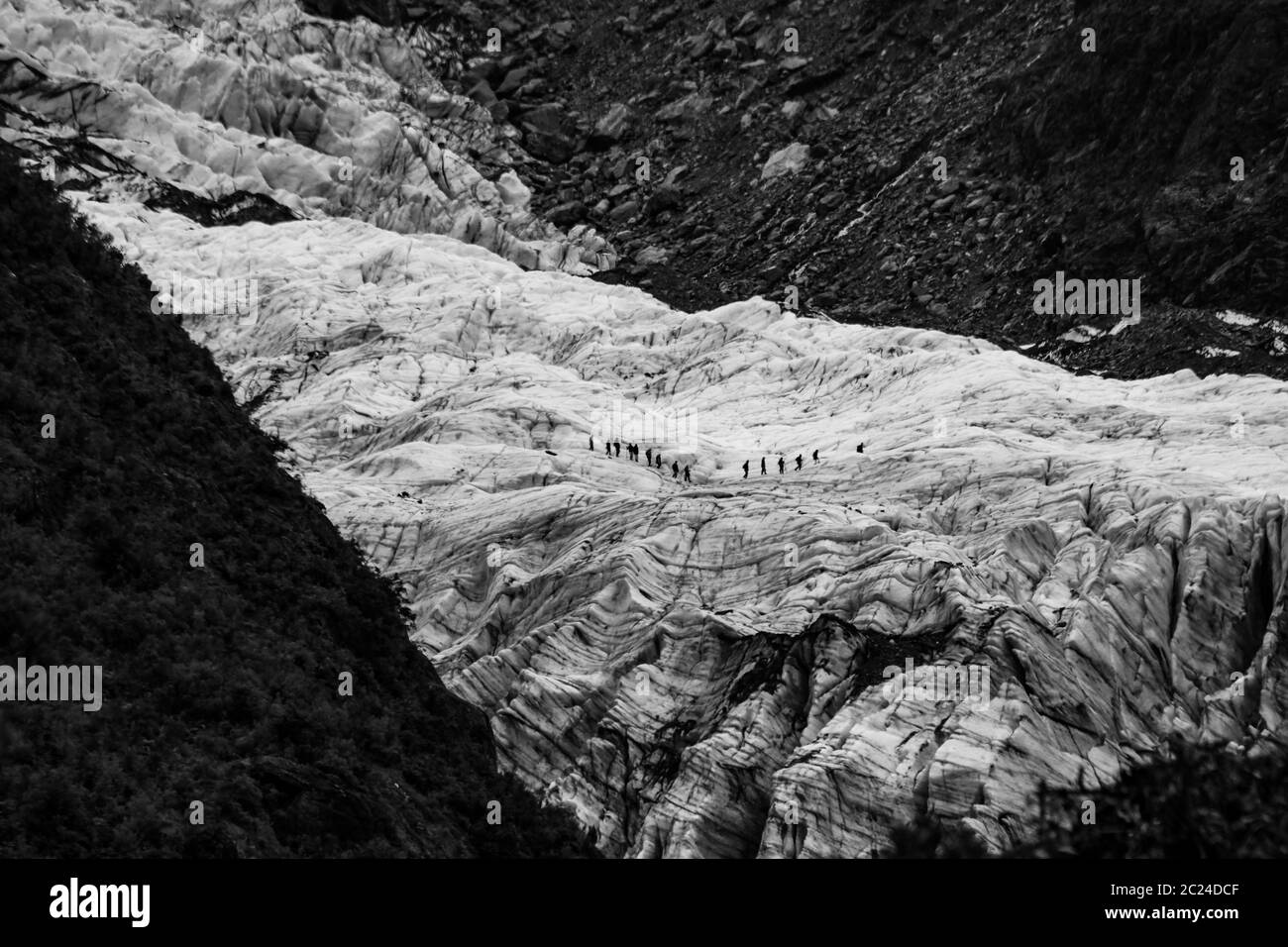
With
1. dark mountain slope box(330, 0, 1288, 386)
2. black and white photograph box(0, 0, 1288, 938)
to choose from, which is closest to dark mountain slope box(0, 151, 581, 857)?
black and white photograph box(0, 0, 1288, 938)

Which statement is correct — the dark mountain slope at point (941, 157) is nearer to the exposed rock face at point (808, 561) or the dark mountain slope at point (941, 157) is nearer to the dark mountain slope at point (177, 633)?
the exposed rock face at point (808, 561)

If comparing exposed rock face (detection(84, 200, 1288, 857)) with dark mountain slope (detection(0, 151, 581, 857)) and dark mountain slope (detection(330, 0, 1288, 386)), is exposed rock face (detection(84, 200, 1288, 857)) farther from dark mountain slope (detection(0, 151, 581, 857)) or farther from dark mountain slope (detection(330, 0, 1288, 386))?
dark mountain slope (detection(330, 0, 1288, 386))

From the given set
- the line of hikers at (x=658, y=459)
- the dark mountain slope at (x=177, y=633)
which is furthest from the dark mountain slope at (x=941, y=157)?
the dark mountain slope at (x=177, y=633)

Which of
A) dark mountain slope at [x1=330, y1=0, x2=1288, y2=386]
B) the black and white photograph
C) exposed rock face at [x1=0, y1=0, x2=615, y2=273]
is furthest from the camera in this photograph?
exposed rock face at [x1=0, y1=0, x2=615, y2=273]

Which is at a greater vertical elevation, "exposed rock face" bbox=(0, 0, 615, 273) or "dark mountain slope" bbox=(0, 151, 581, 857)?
"exposed rock face" bbox=(0, 0, 615, 273)

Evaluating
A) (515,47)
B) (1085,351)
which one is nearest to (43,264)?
(1085,351)
